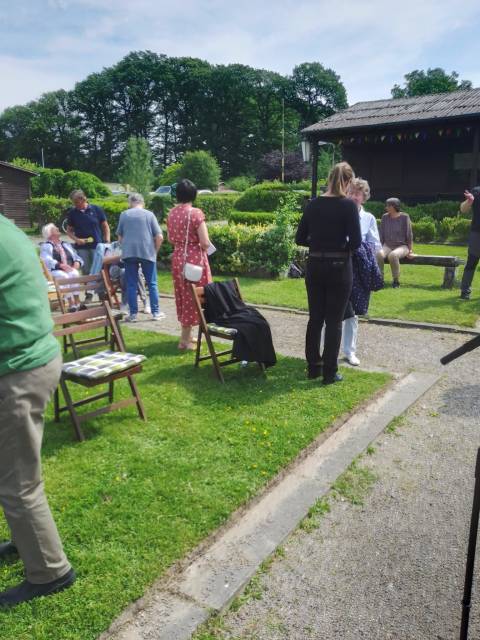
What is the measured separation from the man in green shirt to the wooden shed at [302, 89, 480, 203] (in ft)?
60.6

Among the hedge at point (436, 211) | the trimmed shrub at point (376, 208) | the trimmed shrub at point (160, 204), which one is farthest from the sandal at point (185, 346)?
the trimmed shrub at point (160, 204)

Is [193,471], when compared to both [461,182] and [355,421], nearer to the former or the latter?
[355,421]

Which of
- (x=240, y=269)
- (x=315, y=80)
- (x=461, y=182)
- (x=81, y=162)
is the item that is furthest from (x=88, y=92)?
(x=240, y=269)

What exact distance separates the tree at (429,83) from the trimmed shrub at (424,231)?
54003 millimetres

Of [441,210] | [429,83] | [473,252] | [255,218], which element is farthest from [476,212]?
[429,83]

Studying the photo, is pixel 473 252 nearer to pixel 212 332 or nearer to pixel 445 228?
pixel 212 332

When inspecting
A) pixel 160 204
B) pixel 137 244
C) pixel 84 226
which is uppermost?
pixel 160 204

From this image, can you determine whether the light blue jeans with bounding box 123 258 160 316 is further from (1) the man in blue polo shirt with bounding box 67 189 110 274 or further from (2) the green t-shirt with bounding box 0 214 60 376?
(2) the green t-shirt with bounding box 0 214 60 376

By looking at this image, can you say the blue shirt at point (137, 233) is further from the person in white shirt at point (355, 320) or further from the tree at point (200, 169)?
the tree at point (200, 169)

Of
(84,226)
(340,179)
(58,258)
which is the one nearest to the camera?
(340,179)

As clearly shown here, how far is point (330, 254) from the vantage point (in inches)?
191

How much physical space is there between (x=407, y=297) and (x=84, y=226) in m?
5.64

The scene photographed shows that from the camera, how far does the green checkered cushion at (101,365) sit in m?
3.94

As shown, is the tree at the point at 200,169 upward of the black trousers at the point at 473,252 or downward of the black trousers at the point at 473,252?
upward
